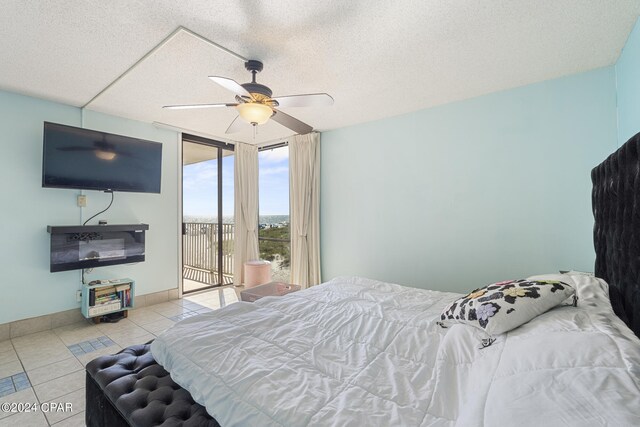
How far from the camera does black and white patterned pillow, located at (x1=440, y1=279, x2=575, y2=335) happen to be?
1152 millimetres

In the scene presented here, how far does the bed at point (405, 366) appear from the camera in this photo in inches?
27.0

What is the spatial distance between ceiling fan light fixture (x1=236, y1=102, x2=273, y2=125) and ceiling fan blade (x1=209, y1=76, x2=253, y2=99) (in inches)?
2.7

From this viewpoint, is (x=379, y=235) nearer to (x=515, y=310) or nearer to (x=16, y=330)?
(x=515, y=310)

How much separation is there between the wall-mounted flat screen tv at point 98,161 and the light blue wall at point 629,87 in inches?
178

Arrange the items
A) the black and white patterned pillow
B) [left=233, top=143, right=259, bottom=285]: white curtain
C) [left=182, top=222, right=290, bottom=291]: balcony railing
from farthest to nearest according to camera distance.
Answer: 1. [left=182, top=222, right=290, bottom=291]: balcony railing
2. [left=233, top=143, right=259, bottom=285]: white curtain
3. the black and white patterned pillow

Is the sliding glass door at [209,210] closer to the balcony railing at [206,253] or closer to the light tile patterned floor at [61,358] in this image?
the balcony railing at [206,253]

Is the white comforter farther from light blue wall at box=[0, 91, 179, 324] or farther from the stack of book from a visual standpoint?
light blue wall at box=[0, 91, 179, 324]

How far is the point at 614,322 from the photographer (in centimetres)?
99

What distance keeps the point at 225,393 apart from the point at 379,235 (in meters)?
2.83

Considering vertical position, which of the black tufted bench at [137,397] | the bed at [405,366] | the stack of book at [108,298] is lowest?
the stack of book at [108,298]

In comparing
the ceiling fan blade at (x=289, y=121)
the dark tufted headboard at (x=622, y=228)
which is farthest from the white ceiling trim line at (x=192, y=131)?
the dark tufted headboard at (x=622, y=228)

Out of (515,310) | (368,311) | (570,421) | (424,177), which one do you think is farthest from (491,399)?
(424,177)

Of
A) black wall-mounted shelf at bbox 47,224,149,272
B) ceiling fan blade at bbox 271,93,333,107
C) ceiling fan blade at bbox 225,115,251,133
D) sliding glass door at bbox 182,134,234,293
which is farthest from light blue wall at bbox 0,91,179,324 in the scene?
ceiling fan blade at bbox 271,93,333,107

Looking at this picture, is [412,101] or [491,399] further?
[412,101]
